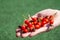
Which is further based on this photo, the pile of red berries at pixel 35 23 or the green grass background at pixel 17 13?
the green grass background at pixel 17 13

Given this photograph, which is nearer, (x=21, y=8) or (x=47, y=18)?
(x=47, y=18)

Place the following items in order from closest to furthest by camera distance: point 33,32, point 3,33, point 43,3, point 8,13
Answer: point 33,32, point 3,33, point 8,13, point 43,3

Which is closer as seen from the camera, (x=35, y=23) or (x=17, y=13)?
(x=35, y=23)

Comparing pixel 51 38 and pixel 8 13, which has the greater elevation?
pixel 8 13

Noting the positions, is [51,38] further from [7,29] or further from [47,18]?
[7,29]

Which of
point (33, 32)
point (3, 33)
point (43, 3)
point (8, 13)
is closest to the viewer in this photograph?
point (33, 32)

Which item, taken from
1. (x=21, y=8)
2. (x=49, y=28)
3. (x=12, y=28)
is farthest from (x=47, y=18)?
(x=21, y=8)

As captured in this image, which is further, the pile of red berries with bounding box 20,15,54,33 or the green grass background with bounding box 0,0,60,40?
the green grass background with bounding box 0,0,60,40
